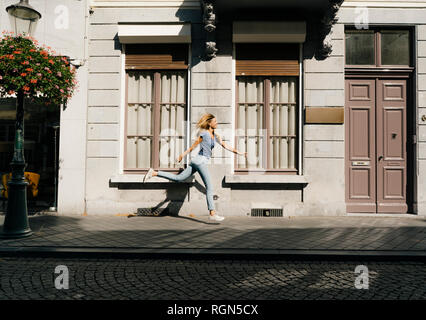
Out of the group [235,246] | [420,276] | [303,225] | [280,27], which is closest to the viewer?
[420,276]

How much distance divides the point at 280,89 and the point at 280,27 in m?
1.39

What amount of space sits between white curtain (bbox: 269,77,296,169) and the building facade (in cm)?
2

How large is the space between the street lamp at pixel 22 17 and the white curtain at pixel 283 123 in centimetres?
512

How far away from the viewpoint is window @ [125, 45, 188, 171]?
7992 mm

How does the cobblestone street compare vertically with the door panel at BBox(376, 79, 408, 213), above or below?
below

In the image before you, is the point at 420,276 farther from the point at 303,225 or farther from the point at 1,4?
the point at 1,4

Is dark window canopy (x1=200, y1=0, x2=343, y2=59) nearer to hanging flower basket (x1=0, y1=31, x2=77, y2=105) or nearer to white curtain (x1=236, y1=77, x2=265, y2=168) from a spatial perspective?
white curtain (x1=236, y1=77, x2=265, y2=168)

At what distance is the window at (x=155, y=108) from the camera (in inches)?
315

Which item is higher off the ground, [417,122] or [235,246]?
[417,122]

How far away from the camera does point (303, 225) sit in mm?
6551

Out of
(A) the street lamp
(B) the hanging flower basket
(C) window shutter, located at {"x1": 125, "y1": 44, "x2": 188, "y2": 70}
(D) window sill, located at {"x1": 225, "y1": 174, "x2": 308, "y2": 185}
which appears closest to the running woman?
(D) window sill, located at {"x1": 225, "y1": 174, "x2": 308, "y2": 185}

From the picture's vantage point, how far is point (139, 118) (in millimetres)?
8156

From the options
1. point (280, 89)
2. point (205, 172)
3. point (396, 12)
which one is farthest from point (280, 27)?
point (205, 172)

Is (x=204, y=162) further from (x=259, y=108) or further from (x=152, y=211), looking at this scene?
(x=259, y=108)
